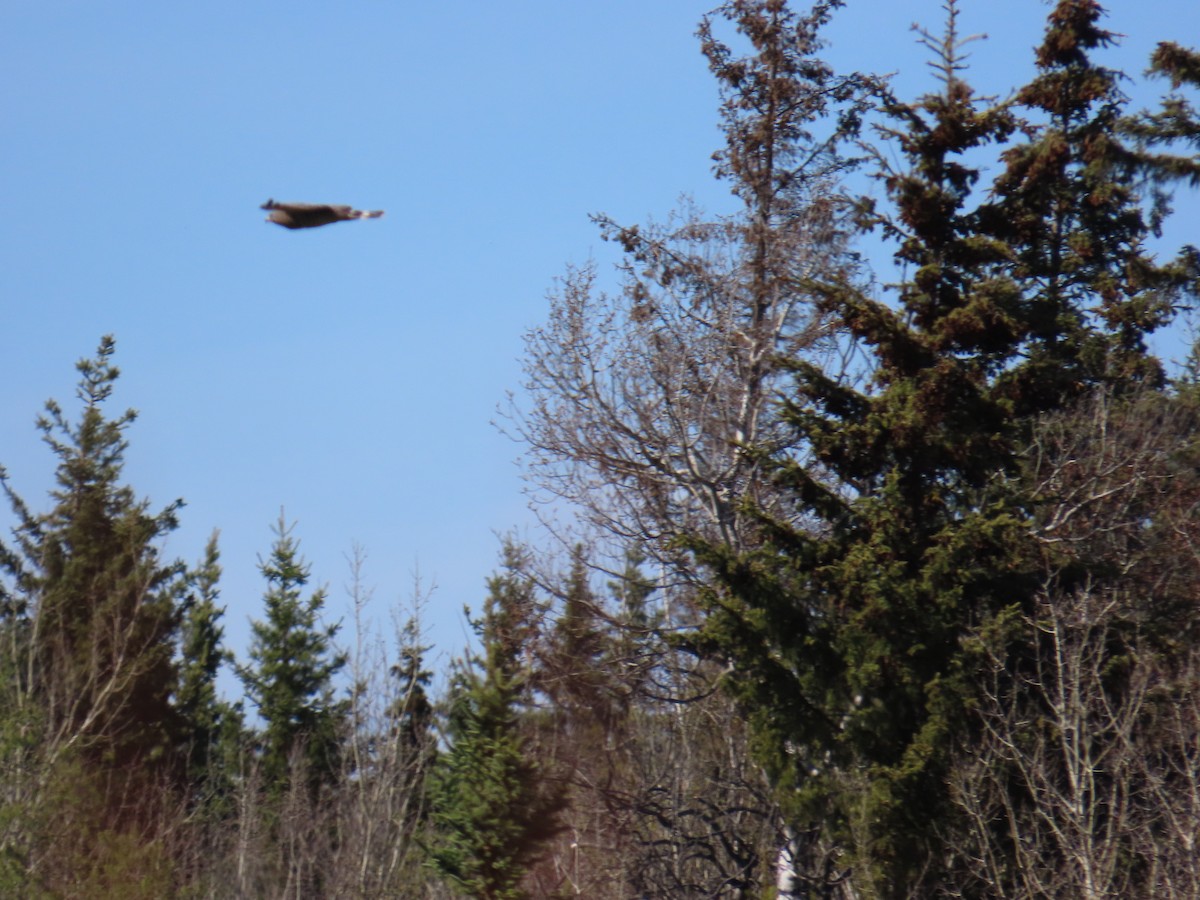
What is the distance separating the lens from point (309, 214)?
12914 millimetres

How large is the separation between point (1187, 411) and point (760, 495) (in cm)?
667

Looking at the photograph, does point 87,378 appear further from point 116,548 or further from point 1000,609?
point 1000,609

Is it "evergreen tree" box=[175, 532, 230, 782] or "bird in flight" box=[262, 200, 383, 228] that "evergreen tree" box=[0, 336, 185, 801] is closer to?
"evergreen tree" box=[175, 532, 230, 782]

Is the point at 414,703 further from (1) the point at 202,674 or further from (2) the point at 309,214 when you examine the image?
(2) the point at 309,214

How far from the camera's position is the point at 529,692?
27016 millimetres

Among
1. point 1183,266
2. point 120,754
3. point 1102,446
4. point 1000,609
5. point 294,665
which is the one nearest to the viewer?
point 1000,609

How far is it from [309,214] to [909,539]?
8.83 meters

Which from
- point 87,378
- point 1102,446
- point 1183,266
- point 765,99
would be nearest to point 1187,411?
point 1183,266

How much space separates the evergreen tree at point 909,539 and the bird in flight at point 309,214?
23.9ft

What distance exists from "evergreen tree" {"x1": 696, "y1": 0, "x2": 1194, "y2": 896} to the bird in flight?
7289 millimetres

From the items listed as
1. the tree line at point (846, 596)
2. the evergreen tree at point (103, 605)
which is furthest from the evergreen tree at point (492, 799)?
the evergreen tree at point (103, 605)

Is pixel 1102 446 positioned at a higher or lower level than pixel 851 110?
lower

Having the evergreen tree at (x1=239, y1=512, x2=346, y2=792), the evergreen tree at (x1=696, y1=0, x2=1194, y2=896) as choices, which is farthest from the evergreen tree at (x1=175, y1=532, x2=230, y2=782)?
the evergreen tree at (x1=696, y1=0, x2=1194, y2=896)

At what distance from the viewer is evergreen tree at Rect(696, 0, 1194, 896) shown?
17734 mm
